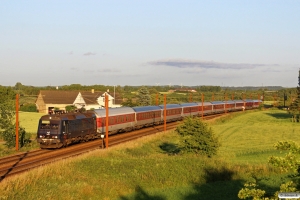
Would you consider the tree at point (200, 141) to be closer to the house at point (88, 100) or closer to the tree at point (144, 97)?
the house at point (88, 100)

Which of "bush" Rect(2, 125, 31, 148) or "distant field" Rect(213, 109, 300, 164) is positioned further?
"distant field" Rect(213, 109, 300, 164)

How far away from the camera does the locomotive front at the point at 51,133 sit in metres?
35.2

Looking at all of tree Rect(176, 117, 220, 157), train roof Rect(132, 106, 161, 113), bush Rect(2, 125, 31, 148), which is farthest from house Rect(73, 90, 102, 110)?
tree Rect(176, 117, 220, 157)

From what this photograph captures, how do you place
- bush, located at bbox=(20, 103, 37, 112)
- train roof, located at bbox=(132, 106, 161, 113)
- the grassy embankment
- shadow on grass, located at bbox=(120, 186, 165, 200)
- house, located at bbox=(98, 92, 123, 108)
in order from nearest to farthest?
the grassy embankment → shadow on grass, located at bbox=(120, 186, 165, 200) → train roof, located at bbox=(132, 106, 161, 113) → house, located at bbox=(98, 92, 123, 108) → bush, located at bbox=(20, 103, 37, 112)

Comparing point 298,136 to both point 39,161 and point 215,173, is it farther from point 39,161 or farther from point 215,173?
point 39,161

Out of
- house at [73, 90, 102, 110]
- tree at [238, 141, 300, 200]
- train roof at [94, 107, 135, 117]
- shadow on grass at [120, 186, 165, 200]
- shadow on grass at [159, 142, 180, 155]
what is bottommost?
shadow on grass at [159, 142, 180, 155]

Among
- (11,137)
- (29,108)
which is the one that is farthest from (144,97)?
(11,137)

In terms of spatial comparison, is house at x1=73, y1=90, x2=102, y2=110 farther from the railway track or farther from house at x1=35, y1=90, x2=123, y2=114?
the railway track

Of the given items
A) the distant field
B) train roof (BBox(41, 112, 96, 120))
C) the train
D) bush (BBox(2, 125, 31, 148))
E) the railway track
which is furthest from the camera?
the distant field

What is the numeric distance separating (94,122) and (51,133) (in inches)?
332

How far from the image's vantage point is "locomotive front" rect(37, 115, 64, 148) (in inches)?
1384

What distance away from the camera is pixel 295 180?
31.9 ft

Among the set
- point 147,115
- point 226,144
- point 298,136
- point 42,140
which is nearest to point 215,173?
point 42,140

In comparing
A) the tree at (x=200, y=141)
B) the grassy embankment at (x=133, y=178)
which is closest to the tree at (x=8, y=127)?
the grassy embankment at (x=133, y=178)
